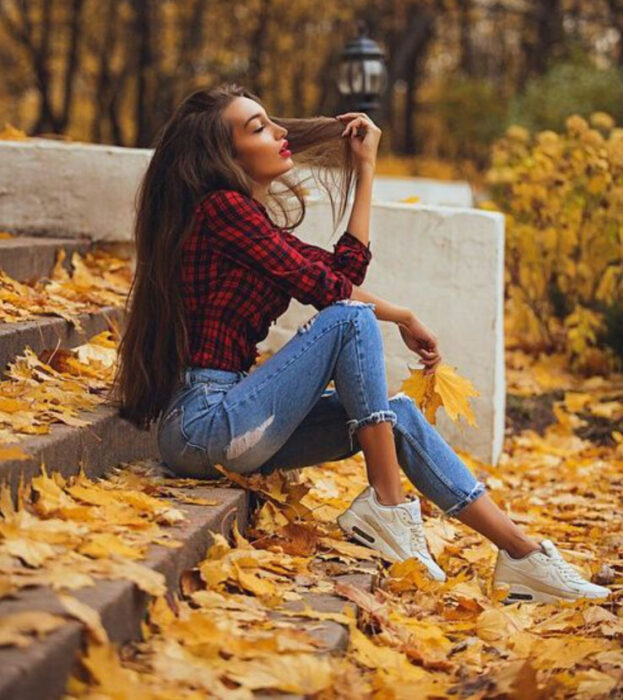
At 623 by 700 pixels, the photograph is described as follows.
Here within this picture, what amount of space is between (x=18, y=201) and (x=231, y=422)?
271 cm

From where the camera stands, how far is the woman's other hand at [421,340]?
3.77 m

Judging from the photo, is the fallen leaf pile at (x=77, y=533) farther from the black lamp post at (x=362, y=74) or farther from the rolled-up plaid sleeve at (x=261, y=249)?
the black lamp post at (x=362, y=74)

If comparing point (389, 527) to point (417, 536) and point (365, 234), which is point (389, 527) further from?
point (365, 234)

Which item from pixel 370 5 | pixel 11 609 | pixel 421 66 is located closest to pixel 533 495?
pixel 11 609

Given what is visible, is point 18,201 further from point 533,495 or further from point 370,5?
point 370,5

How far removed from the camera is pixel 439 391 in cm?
391

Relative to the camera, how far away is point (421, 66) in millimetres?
22875

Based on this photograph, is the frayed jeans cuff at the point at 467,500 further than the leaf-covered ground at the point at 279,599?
Yes

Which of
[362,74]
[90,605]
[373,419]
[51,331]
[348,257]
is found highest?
[362,74]

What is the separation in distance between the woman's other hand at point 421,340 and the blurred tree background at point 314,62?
352 inches

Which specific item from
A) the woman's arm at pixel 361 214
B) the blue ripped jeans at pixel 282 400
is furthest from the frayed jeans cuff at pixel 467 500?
the woman's arm at pixel 361 214

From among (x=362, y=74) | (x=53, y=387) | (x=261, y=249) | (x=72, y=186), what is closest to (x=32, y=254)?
(x=72, y=186)

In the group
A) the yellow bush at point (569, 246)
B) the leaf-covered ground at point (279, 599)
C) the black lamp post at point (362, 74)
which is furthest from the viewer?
the black lamp post at point (362, 74)

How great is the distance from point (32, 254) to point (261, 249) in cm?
194
